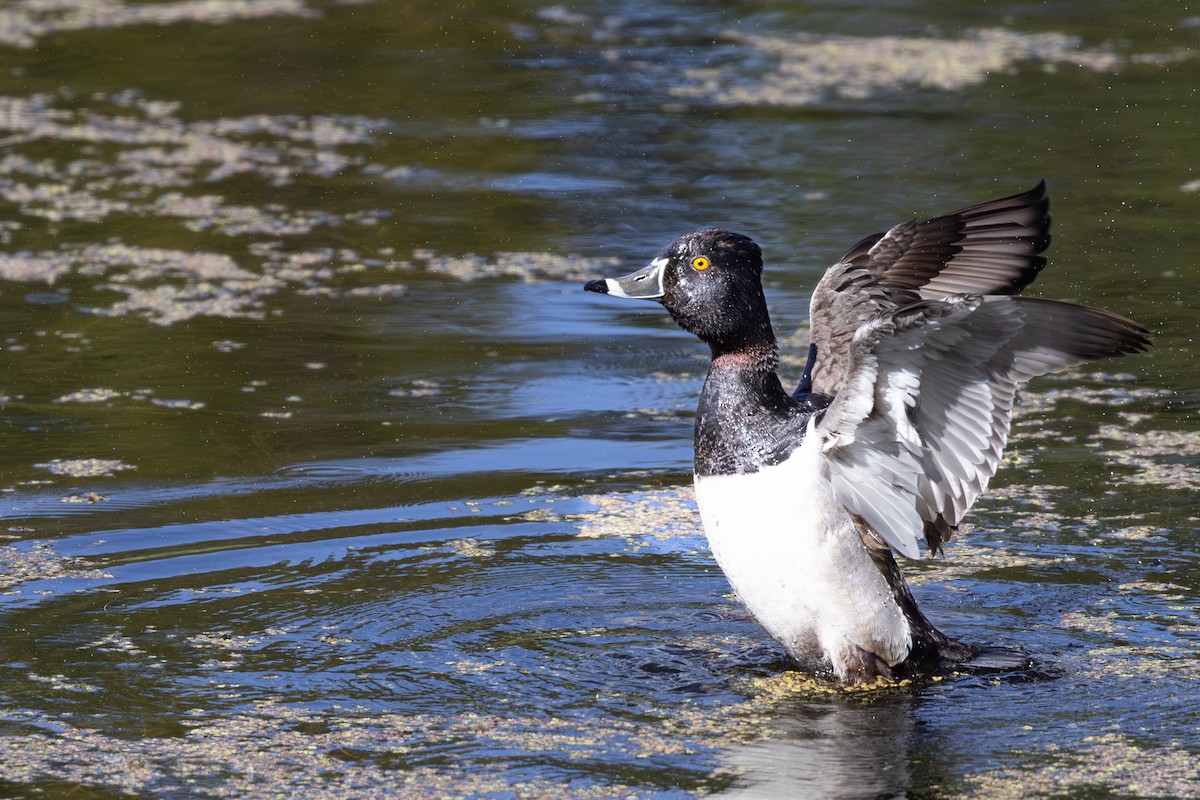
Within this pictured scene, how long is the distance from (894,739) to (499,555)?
1.95m

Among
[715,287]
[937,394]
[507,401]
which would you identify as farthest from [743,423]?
[507,401]

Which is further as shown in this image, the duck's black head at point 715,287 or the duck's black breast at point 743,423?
the duck's black head at point 715,287

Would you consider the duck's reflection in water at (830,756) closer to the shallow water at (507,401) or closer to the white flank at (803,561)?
the shallow water at (507,401)

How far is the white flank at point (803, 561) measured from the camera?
17.0 feet

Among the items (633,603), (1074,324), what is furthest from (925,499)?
(633,603)

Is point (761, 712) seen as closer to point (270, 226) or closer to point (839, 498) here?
point (839, 498)

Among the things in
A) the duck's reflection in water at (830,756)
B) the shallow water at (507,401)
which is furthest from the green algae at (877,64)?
the duck's reflection in water at (830,756)

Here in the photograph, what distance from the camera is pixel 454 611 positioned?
5.81 metres

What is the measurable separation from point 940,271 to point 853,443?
135 centimetres

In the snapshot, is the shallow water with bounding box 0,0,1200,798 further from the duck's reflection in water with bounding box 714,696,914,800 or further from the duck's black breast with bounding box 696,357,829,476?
the duck's black breast with bounding box 696,357,829,476

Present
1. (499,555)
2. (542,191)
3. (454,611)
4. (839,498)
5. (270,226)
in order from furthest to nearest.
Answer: (542,191) < (270,226) < (499,555) < (454,611) < (839,498)

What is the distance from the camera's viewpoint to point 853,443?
5133mm

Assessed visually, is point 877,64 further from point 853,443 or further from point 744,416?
point 853,443

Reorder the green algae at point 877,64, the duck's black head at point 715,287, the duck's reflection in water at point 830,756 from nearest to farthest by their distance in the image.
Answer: the duck's reflection in water at point 830,756
the duck's black head at point 715,287
the green algae at point 877,64
